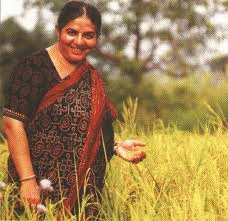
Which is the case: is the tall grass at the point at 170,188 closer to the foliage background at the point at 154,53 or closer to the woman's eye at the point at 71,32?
the woman's eye at the point at 71,32

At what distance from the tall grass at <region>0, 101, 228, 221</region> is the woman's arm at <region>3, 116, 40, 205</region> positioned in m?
0.10

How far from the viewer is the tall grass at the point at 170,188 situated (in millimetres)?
2850

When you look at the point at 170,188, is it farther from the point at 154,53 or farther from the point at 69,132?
the point at 154,53

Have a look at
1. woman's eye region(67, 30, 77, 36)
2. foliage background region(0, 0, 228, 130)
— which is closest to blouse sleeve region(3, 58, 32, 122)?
woman's eye region(67, 30, 77, 36)

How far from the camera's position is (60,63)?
272 centimetres

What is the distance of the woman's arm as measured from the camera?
260 centimetres

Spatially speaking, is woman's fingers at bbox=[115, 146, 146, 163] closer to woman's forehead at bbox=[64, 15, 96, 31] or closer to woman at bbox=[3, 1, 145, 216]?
woman at bbox=[3, 1, 145, 216]

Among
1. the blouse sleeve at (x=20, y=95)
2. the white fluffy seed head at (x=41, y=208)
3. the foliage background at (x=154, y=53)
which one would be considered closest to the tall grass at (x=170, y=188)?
the white fluffy seed head at (x=41, y=208)

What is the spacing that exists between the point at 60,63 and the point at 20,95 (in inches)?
9.5

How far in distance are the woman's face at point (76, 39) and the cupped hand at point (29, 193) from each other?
22.2 inches

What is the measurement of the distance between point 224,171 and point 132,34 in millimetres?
8870

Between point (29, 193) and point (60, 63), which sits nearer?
point (29, 193)

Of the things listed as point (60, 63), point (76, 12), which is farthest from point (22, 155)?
point (76, 12)

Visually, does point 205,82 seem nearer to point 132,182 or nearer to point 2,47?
point 2,47
